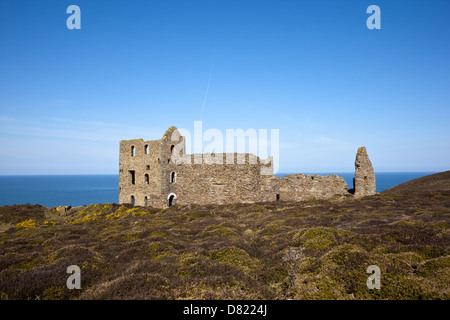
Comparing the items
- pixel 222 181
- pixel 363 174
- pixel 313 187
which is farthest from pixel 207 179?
pixel 363 174

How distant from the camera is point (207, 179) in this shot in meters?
31.9

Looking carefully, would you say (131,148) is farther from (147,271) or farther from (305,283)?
(305,283)

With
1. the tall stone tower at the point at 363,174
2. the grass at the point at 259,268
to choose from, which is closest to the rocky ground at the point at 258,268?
the grass at the point at 259,268

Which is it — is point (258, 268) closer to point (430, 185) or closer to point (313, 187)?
point (313, 187)

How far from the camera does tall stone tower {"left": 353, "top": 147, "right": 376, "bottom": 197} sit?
98.0 ft

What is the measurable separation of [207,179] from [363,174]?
19949 millimetres

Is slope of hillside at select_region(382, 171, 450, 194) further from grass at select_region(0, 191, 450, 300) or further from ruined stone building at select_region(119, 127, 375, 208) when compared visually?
grass at select_region(0, 191, 450, 300)

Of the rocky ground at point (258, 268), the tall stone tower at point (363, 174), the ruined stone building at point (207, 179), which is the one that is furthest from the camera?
the ruined stone building at point (207, 179)

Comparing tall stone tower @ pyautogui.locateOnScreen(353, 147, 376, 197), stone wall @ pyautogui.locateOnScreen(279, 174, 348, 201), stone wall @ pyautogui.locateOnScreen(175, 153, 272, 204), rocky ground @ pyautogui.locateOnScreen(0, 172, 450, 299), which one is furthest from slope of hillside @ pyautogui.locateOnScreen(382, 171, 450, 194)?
rocky ground @ pyautogui.locateOnScreen(0, 172, 450, 299)

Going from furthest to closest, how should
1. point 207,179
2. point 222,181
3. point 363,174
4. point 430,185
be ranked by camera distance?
point 430,185, point 207,179, point 222,181, point 363,174

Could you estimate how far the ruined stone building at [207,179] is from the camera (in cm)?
3064

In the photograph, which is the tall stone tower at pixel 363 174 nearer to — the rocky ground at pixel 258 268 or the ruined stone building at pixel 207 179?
the ruined stone building at pixel 207 179

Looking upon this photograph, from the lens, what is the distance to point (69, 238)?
1584 cm
